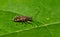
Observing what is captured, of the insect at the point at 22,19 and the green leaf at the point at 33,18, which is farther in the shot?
the insect at the point at 22,19

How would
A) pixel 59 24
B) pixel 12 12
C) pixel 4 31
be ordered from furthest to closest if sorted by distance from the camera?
1. pixel 12 12
2. pixel 59 24
3. pixel 4 31

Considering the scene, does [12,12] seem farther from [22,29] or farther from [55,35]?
[55,35]

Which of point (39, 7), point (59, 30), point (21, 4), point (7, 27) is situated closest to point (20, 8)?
point (21, 4)

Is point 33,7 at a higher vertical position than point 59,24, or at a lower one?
higher

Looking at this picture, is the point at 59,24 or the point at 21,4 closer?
the point at 59,24

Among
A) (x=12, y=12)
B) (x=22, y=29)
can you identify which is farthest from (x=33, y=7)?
(x=22, y=29)

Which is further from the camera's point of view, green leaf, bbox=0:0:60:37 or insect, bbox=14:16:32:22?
insect, bbox=14:16:32:22

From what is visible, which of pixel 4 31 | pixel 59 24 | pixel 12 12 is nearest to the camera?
pixel 4 31

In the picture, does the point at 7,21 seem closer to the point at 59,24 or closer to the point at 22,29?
Result: the point at 22,29
